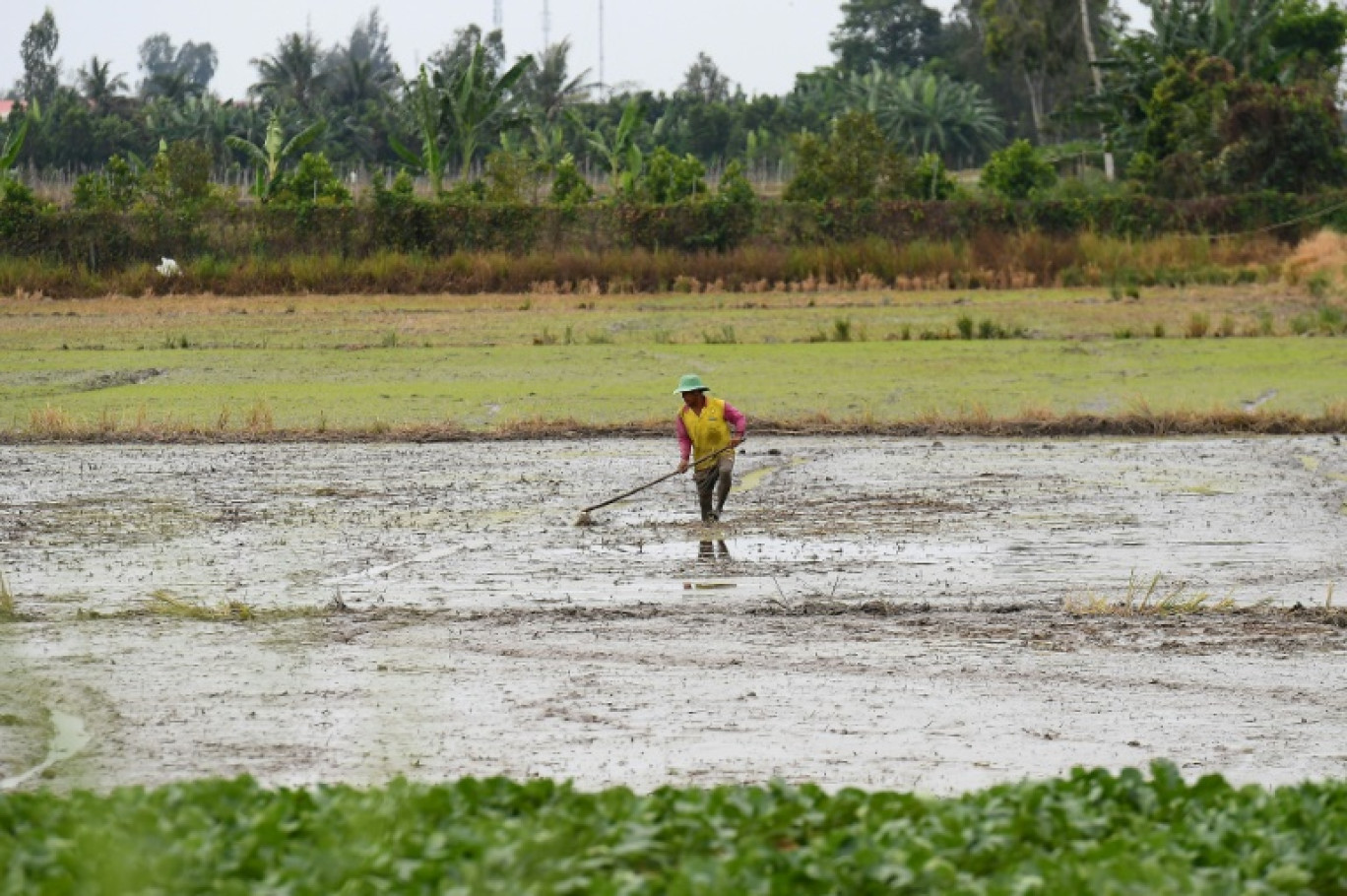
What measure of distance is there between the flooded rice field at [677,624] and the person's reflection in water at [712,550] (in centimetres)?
5

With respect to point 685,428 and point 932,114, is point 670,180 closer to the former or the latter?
point 932,114

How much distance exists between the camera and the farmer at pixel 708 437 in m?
16.8

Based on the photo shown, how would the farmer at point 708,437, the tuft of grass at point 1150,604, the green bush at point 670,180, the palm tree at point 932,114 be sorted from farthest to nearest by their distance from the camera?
the palm tree at point 932,114, the green bush at point 670,180, the farmer at point 708,437, the tuft of grass at point 1150,604

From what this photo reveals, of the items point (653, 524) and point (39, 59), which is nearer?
point (653, 524)

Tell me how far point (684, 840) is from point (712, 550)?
9.25 metres

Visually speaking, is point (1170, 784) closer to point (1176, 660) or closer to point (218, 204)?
point (1176, 660)

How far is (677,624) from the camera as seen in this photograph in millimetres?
12203

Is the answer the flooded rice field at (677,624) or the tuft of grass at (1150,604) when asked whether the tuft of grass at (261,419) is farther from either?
the tuft of grass at (1150,604)

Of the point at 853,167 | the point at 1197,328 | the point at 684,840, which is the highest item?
the point at 853,167

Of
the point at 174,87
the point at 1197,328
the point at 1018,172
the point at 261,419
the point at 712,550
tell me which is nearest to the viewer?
the point at 712,550

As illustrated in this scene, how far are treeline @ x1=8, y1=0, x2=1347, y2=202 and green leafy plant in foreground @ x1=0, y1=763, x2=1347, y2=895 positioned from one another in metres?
42.8

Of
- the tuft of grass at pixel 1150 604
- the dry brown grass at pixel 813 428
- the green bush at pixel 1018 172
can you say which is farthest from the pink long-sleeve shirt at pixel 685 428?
the green bush at pixel 1018 172

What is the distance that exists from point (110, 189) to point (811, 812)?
51961 mm

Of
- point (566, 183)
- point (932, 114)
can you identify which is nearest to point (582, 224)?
point (566, 183)
